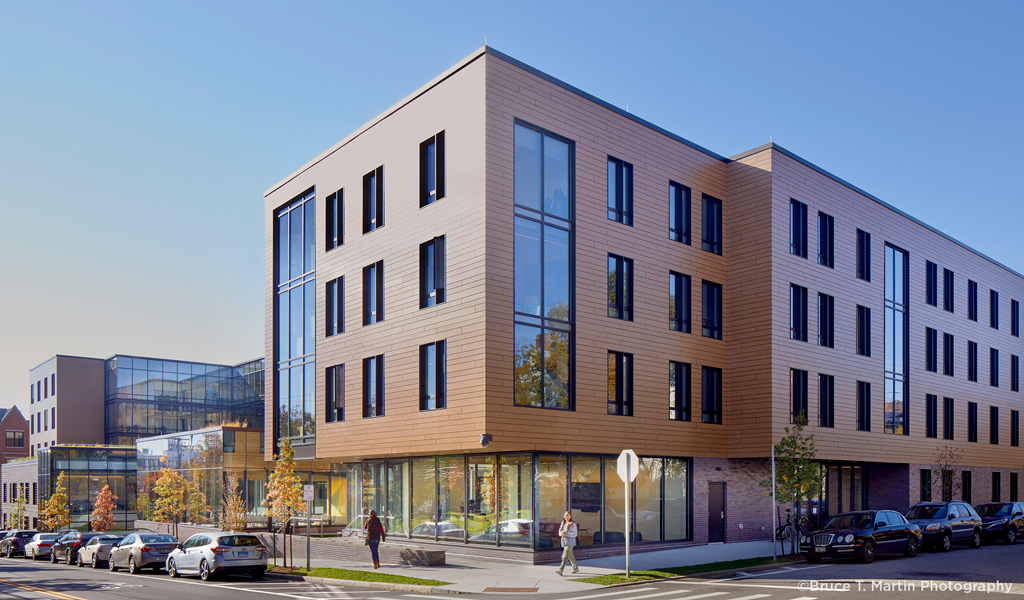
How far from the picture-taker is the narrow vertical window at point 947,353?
4466 cm

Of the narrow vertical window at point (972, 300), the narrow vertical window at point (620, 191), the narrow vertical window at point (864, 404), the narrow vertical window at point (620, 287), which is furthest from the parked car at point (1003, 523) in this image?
the narrow vertical window at point (620, 191)

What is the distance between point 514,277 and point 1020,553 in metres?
19.0

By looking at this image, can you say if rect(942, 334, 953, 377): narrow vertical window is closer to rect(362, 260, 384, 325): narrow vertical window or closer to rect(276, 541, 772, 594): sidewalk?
rect(276, 541, 772, 594): sidewalk

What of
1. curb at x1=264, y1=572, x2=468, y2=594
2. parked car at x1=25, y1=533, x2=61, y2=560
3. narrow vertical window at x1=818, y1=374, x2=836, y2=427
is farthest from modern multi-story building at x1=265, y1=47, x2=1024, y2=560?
parked car at x1=25, y1=533, x2=61, y2=560

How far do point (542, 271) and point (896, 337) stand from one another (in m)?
21.6

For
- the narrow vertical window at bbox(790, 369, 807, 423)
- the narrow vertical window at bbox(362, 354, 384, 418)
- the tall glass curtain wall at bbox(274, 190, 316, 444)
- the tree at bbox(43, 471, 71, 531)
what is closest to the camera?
the narrow vertical window at bbox(362, 354, 384, 418)

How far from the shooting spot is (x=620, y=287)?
98.4 ft

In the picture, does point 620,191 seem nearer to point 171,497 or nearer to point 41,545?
point 171,497

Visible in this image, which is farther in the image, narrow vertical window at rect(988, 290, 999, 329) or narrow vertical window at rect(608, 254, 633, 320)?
narrow vertical window at rect(988, 290, 999, 329)

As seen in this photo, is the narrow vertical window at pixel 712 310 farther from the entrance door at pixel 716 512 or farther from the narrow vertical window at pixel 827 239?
the entrance door at pixel 716 512

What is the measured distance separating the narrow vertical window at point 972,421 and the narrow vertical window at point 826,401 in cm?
1605

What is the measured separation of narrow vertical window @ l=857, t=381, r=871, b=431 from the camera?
3756 cm

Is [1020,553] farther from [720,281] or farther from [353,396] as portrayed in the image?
[353,396]

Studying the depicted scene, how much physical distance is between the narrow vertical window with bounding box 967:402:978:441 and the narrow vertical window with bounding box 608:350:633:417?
88.0ft
